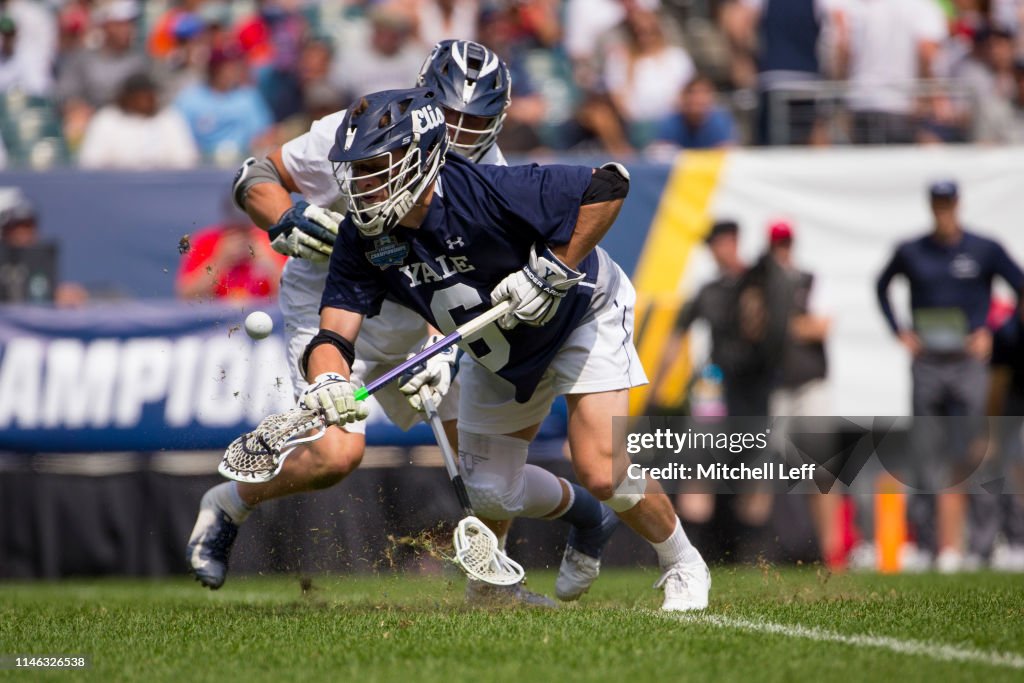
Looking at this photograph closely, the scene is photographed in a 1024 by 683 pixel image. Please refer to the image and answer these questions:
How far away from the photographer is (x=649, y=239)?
1273 cm

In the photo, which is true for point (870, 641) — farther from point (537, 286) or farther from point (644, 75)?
point (644, 75)

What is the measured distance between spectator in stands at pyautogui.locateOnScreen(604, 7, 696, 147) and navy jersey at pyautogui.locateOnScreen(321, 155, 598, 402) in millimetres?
7693

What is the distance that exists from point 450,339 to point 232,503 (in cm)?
184

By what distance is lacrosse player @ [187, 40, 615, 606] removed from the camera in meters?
7.14

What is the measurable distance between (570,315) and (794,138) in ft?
23.9

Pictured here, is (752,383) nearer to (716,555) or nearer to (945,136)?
(716,555)

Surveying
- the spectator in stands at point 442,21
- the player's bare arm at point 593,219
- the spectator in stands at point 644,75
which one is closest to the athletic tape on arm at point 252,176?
the player's bare arm at point 593,219

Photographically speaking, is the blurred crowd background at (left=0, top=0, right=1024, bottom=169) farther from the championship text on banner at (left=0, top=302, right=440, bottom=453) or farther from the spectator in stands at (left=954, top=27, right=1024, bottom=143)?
the championship text on banner at (left=0, top=302, right=440, bottom=453)

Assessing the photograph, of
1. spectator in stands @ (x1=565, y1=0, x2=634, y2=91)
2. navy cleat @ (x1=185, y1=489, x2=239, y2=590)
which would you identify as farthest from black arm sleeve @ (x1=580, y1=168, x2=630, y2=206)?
spectator in stands @ (x1=565, y1=0, x2=634, y2=91)

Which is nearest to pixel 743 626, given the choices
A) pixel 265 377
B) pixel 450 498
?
pixel 450 498

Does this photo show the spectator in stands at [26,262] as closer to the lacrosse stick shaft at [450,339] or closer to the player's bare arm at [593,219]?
the lacrosse stick shaft at [450,339]

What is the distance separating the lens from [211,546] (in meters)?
7.46

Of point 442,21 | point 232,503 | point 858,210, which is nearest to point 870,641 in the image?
point 232,503

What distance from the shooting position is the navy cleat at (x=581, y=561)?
732 cm
